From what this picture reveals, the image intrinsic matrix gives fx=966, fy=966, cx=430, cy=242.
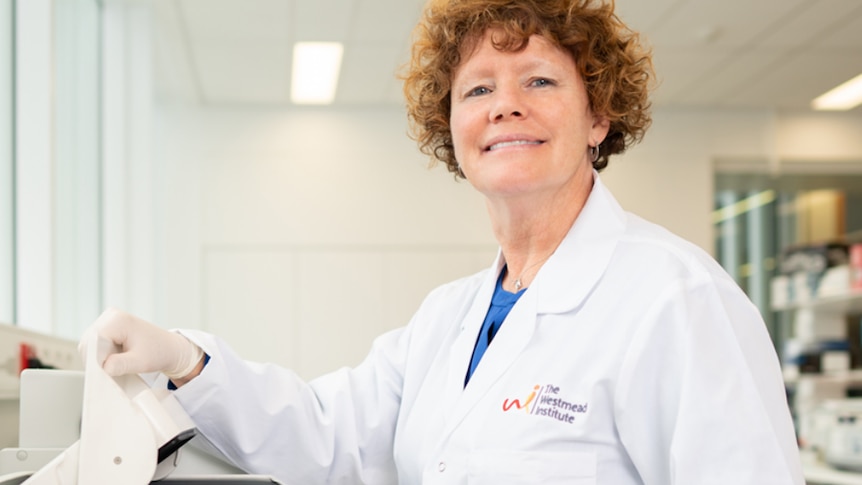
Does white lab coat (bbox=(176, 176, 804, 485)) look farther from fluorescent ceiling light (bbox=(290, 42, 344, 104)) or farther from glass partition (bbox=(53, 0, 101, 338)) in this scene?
fluorescent ceiling light (bbox=(290, 42, 344, 104))

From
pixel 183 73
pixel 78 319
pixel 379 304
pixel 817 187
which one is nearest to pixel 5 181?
pixel 78 319

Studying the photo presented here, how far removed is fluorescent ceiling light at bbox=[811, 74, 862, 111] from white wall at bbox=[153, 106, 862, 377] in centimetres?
92

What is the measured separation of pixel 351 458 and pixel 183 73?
4341 millimetres

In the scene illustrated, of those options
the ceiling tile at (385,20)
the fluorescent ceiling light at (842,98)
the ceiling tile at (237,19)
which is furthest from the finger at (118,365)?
the fluorescent ceiling light at (842,98)

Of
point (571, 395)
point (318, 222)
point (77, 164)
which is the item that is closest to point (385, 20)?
point (77, 164)

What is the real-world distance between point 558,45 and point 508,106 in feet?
0.48

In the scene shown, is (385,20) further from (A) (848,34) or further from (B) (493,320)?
(B) (493,320)

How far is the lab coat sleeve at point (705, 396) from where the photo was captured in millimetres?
1170

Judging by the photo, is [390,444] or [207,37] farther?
[207,37]

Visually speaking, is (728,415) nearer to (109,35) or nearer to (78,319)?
(78,319)

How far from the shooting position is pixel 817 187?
680cm

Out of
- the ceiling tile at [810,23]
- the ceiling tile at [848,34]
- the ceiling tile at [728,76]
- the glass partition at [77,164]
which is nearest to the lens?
the glass partition at [77,164]

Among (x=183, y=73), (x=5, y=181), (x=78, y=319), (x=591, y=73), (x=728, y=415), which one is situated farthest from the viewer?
(x=183, y=73)

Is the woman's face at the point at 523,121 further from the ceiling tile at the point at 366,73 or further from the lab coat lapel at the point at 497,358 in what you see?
the ceiling tile at the point at 366,73
